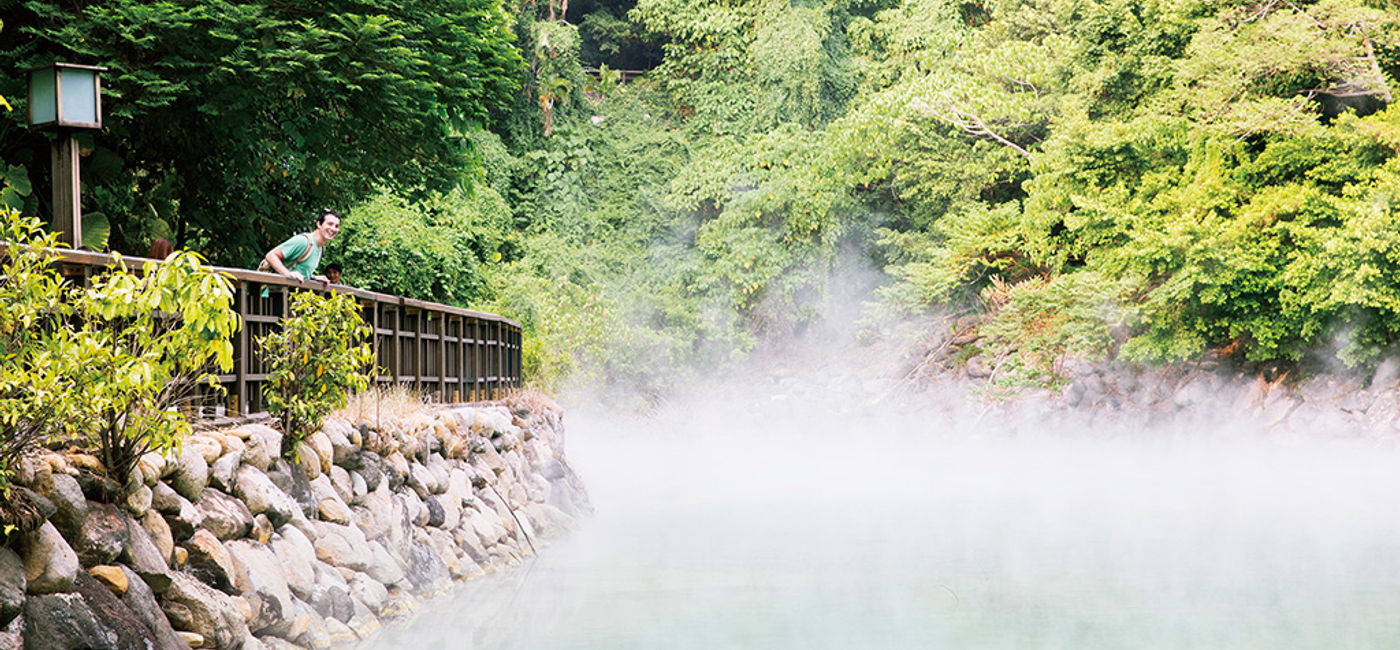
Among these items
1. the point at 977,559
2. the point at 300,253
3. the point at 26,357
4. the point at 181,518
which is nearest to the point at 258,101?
the point at 300,253

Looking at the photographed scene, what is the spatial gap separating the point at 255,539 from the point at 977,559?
7.86 m

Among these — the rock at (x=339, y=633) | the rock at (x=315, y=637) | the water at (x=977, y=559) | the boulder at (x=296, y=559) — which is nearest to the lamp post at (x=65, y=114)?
the boulder at (x=296, y=559)

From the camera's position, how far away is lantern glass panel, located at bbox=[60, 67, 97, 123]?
6906mm

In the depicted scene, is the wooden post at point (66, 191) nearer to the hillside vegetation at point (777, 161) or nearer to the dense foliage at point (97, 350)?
the dense foliage at point (97, 350)

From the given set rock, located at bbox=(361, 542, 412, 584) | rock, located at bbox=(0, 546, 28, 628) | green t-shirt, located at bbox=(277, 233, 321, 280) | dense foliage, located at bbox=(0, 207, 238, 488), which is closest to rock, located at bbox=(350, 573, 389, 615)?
rock, located at bbox=(361, 542, 412, 584)

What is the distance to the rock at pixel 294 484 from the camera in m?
7.37

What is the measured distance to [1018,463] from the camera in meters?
25.1

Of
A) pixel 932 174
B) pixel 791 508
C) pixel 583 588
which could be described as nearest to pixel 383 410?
pixel 583 588

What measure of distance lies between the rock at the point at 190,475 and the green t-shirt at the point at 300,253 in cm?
251

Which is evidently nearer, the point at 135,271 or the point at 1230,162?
the point at 135,271

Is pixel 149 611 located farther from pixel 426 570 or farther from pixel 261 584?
pixel 426 570

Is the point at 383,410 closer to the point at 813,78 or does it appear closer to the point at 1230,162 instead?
the point at 1230,162

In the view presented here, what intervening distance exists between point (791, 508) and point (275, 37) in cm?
945

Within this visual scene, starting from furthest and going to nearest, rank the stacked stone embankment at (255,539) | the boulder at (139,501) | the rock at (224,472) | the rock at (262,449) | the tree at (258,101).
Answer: the tree at (258,101) → the rock at (262,449) → the rock at (224,472) → the boulder at (139,501) → the stacked stone embankment at (255,539)
